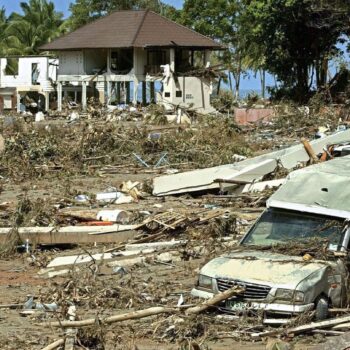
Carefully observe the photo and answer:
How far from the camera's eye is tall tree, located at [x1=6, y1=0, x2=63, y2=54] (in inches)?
3095

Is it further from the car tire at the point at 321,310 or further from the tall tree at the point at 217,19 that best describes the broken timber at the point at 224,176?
the tall tree at the point at 217,19

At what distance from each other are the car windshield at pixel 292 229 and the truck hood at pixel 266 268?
410 millimetres

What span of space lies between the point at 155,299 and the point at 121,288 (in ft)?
1.69

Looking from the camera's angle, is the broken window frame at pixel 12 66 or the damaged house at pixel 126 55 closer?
the damaged house at pixel 126 55

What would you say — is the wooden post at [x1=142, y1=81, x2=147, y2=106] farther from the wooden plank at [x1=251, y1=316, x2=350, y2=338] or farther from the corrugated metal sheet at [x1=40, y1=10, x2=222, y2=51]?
the wooden plank at [x1=251, y1=316, x2=350, y2=338]

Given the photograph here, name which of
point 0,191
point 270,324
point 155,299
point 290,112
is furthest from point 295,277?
point 290,112

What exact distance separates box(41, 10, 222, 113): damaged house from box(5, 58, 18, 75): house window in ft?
28.2

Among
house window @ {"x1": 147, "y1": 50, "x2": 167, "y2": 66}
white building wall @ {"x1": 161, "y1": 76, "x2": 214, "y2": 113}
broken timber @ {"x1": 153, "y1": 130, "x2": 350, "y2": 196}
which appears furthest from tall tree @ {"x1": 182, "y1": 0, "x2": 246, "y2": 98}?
broken timber @ {"x1": 153, "y1": 130, "x2": 350, "y2": 196}

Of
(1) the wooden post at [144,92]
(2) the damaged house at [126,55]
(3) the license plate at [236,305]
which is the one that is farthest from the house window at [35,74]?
(3) the license plate at [236,305]

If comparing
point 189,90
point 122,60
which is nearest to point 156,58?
point 122,60

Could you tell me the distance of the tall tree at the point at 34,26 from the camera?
258 feet

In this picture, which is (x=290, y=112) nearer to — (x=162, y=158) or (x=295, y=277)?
(x=162, y=158)

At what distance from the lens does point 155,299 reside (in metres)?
11.0

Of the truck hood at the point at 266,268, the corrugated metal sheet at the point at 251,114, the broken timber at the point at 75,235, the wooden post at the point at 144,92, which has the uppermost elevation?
the wooden post at the point at 144,92
